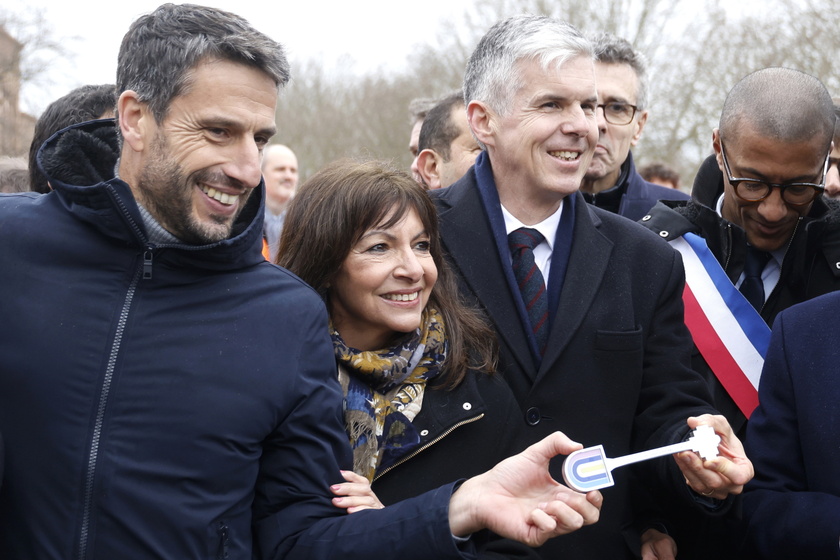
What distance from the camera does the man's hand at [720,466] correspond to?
2592mm

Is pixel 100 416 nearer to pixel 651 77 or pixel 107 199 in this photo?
pixel 107 199

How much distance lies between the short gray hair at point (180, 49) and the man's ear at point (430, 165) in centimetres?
267

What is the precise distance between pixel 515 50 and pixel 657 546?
1.66 meters

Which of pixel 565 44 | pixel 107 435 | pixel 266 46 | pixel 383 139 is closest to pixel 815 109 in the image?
pixel 565 44

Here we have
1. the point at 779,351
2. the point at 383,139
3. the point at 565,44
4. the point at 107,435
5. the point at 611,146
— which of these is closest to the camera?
the point at 107,435

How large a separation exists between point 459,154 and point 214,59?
2729 millimetres

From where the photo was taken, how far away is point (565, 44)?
3.31 m

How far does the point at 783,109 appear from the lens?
345cm

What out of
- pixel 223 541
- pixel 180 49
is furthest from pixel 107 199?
pixel 223 541

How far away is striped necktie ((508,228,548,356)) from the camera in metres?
3.19

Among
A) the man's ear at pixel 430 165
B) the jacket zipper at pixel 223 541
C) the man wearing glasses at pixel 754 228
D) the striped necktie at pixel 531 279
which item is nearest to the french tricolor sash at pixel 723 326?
the man wearing glasses at pixel 754 228

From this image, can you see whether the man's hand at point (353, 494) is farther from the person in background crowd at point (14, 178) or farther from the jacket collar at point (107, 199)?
the person in background crowd at point (14, 178)

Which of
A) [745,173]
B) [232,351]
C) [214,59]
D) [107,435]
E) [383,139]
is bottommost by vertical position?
[383,139]

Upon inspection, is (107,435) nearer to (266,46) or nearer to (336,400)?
(336,400)
